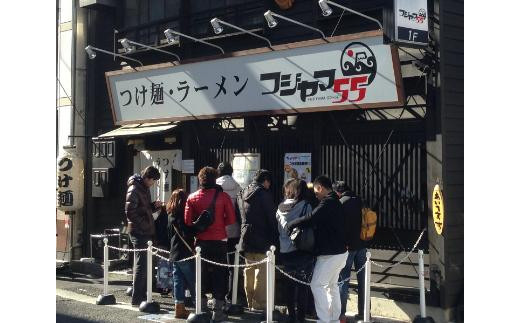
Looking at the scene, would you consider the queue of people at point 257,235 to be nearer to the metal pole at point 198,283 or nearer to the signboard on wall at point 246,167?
the metal pole at point 198,283

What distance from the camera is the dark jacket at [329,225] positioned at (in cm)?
798

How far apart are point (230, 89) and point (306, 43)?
184 centimetres

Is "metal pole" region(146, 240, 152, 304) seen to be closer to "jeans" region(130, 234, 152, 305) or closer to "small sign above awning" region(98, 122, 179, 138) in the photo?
"jeans" region(130, 234, 152, 305)

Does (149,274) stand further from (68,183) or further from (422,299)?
(68,183)

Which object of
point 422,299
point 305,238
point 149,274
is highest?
point 305,238

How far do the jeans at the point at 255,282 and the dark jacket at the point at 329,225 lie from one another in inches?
57.0

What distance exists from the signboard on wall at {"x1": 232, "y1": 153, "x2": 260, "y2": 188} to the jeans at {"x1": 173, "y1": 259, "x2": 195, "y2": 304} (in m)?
2.43

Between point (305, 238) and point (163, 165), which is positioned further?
point (163, 165)

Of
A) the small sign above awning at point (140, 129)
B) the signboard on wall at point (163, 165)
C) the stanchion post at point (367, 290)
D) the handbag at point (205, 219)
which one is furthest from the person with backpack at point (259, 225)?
the signboard on wall at point (163, 165)

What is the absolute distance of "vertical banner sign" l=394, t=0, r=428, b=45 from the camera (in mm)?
8383

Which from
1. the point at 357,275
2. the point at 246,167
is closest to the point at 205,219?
the point at 357,275

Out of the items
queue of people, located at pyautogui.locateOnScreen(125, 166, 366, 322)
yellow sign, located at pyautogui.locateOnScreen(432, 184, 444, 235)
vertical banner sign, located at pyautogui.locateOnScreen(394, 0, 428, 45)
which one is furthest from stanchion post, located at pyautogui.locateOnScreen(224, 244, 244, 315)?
vertical banner sign, located at pyautogui.locateOnScreen(394, 0, 428, 45)

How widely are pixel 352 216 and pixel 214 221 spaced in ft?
5.88

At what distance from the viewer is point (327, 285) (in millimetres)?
8156
